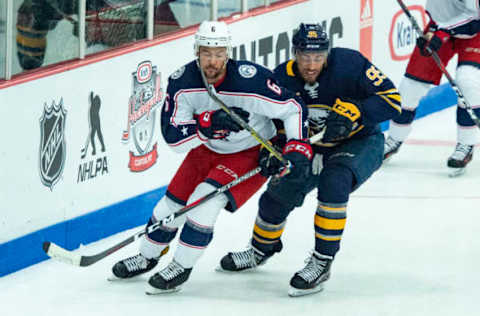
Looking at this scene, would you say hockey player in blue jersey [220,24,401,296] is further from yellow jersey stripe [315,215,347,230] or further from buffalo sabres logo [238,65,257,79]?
buffalo sabres logo [238,65,257,79]

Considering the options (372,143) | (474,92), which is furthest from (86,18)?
(474,92)

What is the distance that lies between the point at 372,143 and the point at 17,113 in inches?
55.9

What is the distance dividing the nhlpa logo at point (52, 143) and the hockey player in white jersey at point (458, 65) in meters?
2.09

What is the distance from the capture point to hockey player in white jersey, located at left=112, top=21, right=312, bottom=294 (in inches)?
160

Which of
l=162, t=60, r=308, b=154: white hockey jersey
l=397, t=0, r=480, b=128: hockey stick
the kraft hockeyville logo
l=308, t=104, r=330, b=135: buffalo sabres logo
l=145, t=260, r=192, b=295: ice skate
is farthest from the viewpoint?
l=397, t=0, r=480, b=128: hockey stick

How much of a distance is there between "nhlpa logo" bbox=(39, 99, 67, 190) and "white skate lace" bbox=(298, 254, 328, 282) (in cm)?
118

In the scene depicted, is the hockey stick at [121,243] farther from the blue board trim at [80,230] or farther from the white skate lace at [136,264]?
the blue board trim at [80,230]

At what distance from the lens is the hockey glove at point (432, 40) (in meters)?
5.87

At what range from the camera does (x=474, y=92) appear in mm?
5941

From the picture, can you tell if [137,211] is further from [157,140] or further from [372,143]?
[372,143]

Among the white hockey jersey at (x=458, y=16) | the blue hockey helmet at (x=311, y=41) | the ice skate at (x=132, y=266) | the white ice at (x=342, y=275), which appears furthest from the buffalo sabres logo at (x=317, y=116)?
the white hockey jersey at (x=458, y=16)

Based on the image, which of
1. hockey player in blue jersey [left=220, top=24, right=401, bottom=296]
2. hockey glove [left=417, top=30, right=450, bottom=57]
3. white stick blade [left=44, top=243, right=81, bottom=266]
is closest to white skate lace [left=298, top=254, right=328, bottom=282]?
hockey player in blue jersey [left=220, top=24, right=401, bottom=296]

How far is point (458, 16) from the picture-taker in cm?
589

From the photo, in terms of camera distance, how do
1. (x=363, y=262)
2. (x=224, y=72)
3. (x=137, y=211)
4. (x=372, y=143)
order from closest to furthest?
(x=224, y=72) → (x=372, y=143) → (x=363, y=262) → (x=137, y=211)
